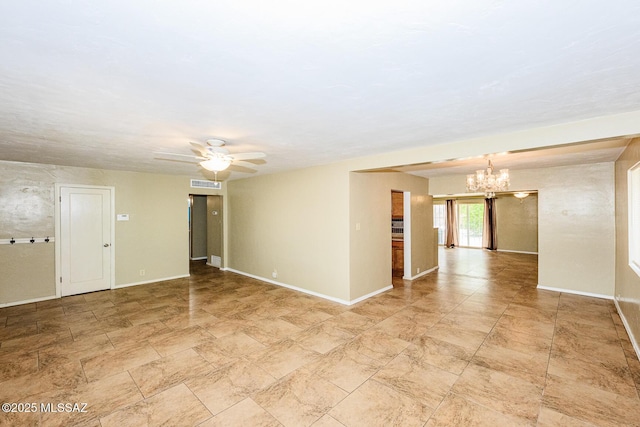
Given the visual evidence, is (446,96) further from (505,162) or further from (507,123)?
(505,162)

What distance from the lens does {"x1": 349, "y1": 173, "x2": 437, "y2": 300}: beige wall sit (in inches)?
192

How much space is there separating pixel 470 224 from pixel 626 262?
9.07 metres

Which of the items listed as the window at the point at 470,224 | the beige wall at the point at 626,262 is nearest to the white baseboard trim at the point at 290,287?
the beige wall at the point at 626,262

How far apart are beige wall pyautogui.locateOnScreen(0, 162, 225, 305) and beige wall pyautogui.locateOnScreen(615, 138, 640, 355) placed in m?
7.78

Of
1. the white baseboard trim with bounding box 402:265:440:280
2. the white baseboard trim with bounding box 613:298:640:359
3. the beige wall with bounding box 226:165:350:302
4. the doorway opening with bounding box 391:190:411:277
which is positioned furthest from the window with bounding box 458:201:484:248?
the beige wall with bounding box 226:165:350:302

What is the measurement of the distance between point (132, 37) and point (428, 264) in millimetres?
7462

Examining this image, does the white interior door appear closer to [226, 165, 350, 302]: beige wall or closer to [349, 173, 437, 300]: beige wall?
[226, 165, 350, 302]: beige wall

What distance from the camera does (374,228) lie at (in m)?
5.38

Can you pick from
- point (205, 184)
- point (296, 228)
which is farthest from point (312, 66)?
point (205, 184)

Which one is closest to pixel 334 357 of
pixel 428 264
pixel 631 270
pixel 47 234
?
pixel 631 270

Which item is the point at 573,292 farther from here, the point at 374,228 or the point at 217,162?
the point at 217,162

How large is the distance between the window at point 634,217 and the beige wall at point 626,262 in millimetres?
108

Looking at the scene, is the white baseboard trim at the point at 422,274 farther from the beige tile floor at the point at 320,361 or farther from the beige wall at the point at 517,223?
the beige wall at the point at 517,223

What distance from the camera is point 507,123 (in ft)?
8.90
